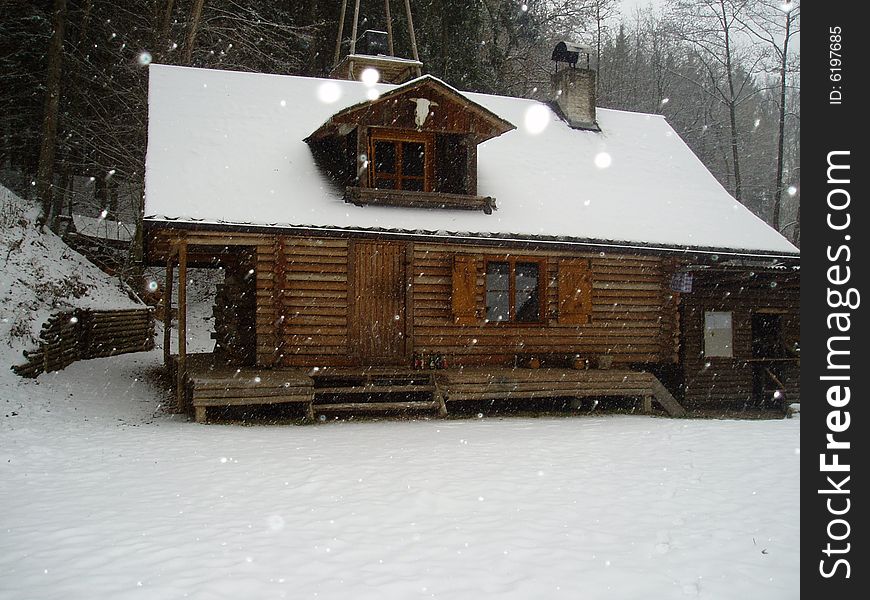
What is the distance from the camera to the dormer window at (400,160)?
561 inches

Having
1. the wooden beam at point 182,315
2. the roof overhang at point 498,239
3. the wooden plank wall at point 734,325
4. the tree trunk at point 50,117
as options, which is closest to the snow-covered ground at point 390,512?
the wooden beam at point 182,315

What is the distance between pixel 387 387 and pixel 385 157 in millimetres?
5024

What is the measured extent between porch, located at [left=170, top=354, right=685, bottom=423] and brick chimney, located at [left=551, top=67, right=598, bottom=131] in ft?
24.1

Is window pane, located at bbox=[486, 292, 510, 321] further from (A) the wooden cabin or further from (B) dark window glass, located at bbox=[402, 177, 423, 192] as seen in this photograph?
(B) dark window glass, located at bbox=[402, 177, 423, 192]

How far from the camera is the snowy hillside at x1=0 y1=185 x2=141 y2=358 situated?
571 inches

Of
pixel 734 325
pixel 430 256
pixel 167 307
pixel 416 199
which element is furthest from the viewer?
pixel 734 325

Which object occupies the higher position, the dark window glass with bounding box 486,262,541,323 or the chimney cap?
the chimney cap

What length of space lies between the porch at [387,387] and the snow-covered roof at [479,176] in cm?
254

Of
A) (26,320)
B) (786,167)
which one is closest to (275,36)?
(26,320)

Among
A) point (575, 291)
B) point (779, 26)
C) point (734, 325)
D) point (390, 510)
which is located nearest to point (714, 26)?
point (779, 26)

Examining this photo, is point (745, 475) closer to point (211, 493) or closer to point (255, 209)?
point (211, 493)

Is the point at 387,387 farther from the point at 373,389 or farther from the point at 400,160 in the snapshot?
the point at 400,160

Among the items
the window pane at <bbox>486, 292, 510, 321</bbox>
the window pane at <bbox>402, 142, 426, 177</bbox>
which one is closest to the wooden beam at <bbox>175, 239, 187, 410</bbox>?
the window pane at <bbox>402, 142, 426, 177</bbox>

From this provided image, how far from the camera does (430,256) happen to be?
13.7 metres
